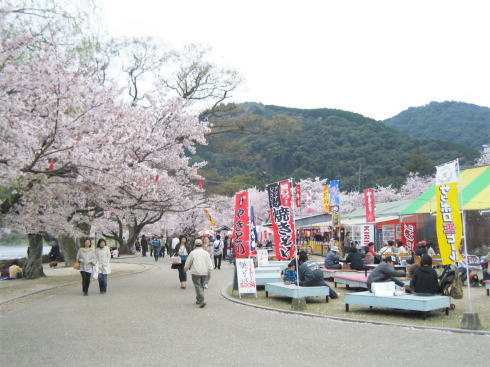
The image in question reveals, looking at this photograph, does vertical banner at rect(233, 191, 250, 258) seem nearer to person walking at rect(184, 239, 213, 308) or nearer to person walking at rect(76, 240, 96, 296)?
person walking at rect(184, 239, 213, 308)

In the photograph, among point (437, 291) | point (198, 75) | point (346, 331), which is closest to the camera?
point (346, 331)

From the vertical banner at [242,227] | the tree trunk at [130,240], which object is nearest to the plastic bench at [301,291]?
the vertical banner at [242,227]

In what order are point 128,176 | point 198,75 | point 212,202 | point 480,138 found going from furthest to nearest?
point 480,138
point 212,202
point 198,75
point 128,176

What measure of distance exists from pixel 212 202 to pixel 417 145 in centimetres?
5712

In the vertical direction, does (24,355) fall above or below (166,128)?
below

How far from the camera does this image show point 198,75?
22.6 metres

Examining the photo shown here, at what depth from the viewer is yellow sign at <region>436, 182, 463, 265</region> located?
27.4 ft

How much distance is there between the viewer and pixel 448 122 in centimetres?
9806

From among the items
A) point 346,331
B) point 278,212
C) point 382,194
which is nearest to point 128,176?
point 278,212

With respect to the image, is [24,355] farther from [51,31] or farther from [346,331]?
[51,31]

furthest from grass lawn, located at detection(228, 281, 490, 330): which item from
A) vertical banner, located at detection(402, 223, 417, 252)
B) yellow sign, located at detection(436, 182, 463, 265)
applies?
vertical banner, located at detection(402, 223, 417, 252)

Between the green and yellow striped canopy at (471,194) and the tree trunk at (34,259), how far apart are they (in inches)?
607

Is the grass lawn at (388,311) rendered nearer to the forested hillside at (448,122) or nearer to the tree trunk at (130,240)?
the tree trunk at (130,240)

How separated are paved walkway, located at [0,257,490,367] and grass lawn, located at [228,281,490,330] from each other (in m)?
0.70
